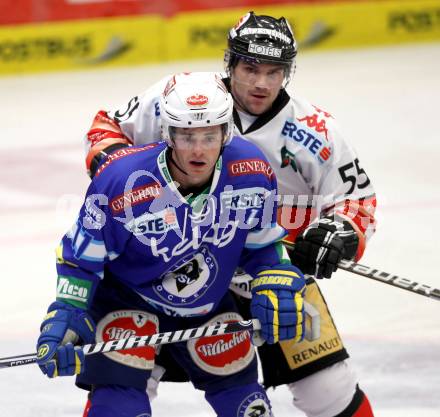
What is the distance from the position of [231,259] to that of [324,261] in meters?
0.36

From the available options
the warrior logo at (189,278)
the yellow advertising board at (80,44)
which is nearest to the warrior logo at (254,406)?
the warrior logo at (189,278)

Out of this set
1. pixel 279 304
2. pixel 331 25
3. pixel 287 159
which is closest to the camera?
pixel 279 304

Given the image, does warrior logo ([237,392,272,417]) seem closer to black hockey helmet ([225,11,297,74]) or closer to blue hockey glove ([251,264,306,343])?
blue hockey glove ([251,264,306,343])

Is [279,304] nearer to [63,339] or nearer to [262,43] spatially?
[63,339]

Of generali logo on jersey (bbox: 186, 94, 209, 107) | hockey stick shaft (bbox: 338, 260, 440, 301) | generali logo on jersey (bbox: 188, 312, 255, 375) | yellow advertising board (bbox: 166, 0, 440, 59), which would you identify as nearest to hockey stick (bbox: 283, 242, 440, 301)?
hockey stick shaft (bbox: 338, 260, 440, 301)

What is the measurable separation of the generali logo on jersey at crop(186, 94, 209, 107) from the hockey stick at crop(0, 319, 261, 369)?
0.67 metres

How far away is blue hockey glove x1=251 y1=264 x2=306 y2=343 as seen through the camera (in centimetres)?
360

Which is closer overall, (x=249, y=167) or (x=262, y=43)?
(x=249, y=167)

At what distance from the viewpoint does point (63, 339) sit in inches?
138

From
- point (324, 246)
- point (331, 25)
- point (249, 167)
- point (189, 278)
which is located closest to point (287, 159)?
point (324, 246)

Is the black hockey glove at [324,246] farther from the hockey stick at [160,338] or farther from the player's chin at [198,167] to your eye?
the player's chin at [198,167]

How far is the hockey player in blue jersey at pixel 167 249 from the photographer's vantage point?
353 centimetres

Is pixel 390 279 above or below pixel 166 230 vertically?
below

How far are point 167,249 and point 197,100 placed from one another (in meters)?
0.46
